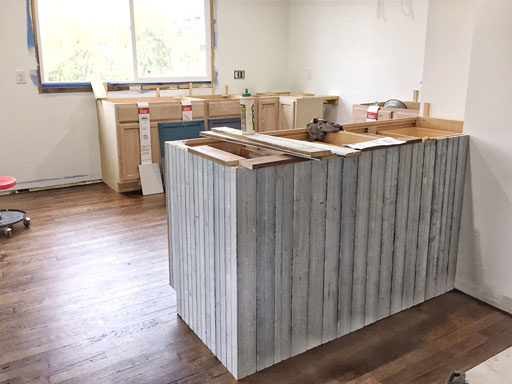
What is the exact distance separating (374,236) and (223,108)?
3345 mm

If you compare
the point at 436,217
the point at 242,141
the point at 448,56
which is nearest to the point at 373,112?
the point at 448,56

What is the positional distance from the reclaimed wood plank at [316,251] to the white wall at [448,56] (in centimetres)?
140

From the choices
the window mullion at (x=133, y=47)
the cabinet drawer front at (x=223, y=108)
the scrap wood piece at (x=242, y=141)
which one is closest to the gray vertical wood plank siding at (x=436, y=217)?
the scrap wood piece at (x=242, y=141)

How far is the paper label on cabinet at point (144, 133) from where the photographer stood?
4.86 m

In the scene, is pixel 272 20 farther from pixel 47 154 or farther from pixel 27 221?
pixel 27 221

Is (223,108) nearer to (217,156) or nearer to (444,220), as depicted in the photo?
(444,220)

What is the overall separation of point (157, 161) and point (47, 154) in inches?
47.6

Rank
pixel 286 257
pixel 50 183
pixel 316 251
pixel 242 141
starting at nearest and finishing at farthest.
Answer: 1. pixel 286 257
2. pixel 316 251
3. pixel 242 141
4. pixel 50 183

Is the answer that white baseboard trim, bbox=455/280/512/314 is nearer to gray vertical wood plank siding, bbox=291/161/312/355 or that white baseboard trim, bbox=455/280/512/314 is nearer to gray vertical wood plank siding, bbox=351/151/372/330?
gray vertical wood plank siding, bbox=351/151/372/330

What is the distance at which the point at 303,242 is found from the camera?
2123mm

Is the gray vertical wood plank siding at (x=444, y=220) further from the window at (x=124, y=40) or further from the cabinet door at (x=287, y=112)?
the window at (x=124, y=40)

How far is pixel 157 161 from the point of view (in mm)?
5094

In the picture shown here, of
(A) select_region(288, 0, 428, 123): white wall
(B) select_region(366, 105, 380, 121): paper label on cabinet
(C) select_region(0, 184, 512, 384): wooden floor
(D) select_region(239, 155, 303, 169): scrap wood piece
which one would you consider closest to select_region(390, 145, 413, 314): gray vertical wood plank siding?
(C) select_region(0, 184, 512, 384): wooden floor

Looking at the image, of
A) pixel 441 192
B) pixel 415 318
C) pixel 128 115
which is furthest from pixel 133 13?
pixel 415 318
